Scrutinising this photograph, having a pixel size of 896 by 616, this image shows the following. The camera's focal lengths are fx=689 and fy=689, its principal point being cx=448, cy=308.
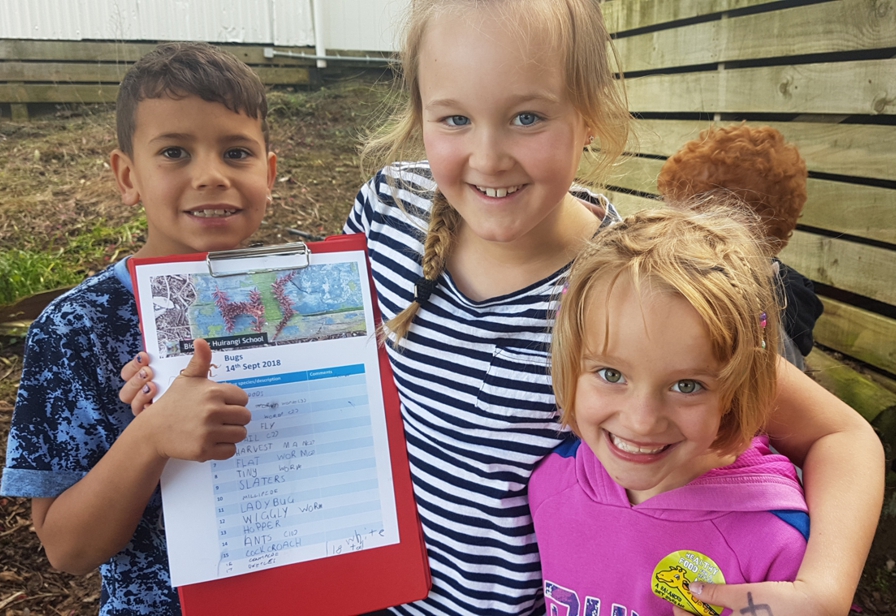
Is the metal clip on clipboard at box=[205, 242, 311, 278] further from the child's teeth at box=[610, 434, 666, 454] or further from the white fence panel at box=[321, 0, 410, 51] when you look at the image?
the white fence panel at box=[321, 0, 410, 51]

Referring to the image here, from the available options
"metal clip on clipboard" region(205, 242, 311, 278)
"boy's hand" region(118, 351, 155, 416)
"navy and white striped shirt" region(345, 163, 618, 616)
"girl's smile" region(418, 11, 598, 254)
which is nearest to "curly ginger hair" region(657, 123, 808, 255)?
"navy and white striped shirt" region(345, 163, 618, 616)

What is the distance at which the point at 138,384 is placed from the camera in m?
1.32

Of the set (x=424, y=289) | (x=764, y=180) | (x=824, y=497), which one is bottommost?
(x=824, y=497)

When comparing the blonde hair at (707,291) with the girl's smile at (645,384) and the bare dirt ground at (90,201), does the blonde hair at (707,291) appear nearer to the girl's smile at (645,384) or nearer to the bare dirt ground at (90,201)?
the girl's smile at (645,384)

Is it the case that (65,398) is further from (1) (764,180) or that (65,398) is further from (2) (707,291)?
(1) (764,180)

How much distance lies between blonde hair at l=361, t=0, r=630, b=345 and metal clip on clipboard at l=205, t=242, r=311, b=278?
238 mm

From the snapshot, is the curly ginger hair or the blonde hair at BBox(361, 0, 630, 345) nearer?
the blonde hair at BBox(361, 0, 630, 345)

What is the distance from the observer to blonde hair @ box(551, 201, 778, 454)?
117 cm

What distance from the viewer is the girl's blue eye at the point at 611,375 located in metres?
1.24

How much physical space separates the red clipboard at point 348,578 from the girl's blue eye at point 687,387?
60 centimetres

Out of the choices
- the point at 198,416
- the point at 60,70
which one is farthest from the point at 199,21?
the point at 198,416

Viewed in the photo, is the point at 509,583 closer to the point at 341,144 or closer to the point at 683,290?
the point at 683,290

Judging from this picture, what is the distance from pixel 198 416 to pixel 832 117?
10.8 feet

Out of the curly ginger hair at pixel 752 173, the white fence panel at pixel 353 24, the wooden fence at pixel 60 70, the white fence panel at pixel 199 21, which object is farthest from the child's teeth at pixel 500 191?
the white fence panel at pixel 353 24
